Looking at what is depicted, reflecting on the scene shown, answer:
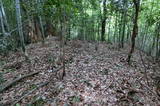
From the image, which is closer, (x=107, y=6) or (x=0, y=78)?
(x=0, y=78)

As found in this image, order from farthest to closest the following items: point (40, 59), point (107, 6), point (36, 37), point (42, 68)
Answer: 1. point (36, 37)
2. point (107, 6)
3. point (40, 59)
4. point (42, 68)

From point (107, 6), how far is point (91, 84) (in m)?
8.21

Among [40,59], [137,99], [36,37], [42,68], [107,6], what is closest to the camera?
[137,99]

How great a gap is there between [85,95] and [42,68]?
2.97 meters

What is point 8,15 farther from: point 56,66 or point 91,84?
point 91,84

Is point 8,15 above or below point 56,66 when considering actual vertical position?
above

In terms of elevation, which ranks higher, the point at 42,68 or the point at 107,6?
the point at 107,6

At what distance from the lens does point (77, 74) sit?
19.3 feet

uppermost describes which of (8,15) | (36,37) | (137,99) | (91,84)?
(8,15)

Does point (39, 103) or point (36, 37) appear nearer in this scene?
point (39, 103)

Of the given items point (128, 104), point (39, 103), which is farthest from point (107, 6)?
point (39, 103)

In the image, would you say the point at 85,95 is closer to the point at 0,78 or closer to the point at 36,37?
the point at 0,78

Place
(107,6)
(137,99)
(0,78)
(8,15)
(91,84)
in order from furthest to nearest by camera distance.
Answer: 1. (8,15)
2. (107,6)
3. (0,78)
4. (91,84)
5. (137,99)

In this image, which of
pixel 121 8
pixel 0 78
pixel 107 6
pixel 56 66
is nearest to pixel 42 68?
pixel 56 66
